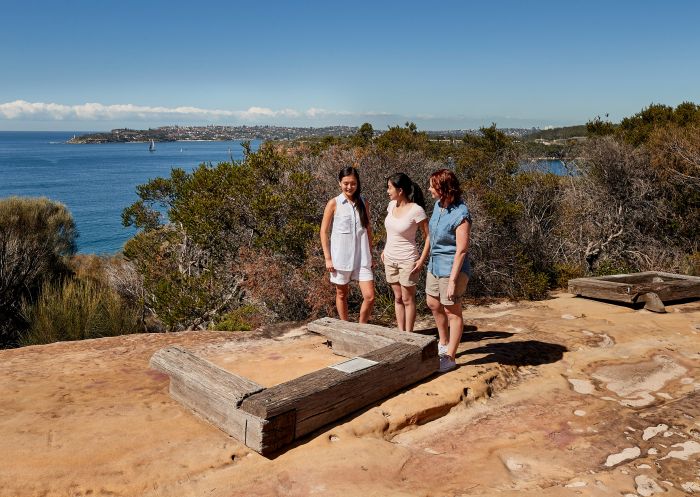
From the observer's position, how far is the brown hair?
4625 millimetres

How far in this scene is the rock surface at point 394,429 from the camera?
126 inches

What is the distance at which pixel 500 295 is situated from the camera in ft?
30.2

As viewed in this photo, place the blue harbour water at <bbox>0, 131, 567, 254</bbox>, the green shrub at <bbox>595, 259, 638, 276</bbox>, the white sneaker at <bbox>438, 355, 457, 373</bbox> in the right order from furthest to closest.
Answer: the blue harbour water at <bbox>0, 131, 567, 254</bbox> → the green shrub at <bbox>595, 259, 638, 276</bbox> → the white sneaker at <bbox>438, 355, 457, 373</bbox>

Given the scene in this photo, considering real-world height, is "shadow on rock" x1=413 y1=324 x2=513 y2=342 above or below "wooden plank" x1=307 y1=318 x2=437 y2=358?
below

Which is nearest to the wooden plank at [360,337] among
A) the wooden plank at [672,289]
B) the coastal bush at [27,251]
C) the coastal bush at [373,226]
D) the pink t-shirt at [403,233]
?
the pink t-shirt at [403,233]

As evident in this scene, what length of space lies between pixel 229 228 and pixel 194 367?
6.14m

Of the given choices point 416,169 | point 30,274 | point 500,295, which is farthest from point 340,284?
point 30,274

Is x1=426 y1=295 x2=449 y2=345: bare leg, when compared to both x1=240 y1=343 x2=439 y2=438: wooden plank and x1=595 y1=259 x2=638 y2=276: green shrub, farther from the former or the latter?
x1=595 y1=259 x2=638 y2=276: green shrub

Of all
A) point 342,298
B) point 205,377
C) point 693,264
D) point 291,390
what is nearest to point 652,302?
point 693,264

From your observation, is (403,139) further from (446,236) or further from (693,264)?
(446,236)

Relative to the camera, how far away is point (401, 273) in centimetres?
508

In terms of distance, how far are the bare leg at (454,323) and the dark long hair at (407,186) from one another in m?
1.03

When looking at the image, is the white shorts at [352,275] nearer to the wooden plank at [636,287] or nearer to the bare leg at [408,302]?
the bare leg at [408,302]

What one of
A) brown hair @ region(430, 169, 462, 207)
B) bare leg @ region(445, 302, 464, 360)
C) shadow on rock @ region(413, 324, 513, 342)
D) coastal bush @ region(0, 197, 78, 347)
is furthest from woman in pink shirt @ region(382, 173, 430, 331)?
coastal bush @ region(0, 197, 78, 347)
